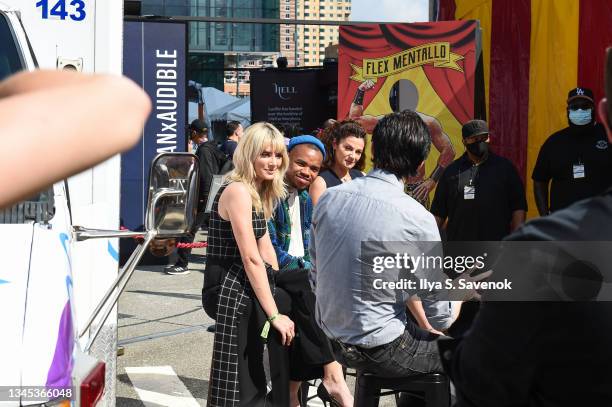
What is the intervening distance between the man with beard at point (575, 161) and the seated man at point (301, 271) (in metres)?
2.77

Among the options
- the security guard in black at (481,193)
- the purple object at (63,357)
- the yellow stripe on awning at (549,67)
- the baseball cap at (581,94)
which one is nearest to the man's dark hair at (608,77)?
the purple object at (63,357)

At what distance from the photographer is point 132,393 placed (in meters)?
6.61

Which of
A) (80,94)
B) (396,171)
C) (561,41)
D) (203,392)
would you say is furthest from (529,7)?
(80,94)

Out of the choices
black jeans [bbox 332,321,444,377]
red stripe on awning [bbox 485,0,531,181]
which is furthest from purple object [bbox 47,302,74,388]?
red stripe on awning [bbox 485,0,531,181]

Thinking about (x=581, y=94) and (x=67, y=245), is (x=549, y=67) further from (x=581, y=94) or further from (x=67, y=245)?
(x=67, y=245)

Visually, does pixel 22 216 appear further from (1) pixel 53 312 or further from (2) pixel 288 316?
(2) pixel 288 316

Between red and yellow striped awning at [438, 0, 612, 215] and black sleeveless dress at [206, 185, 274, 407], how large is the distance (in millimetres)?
4621

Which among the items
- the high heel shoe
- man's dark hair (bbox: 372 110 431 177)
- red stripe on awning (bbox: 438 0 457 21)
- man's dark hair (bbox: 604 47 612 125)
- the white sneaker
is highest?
red stripe on awning (bbox: 438 0 457 21)

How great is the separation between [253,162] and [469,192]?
289cm

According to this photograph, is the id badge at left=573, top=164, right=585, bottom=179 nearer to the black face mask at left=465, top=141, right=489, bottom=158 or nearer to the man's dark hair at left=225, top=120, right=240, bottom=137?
the black face mask at left=465, top=141, right=489, bottom=158

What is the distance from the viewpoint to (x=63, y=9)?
4723 millimetres

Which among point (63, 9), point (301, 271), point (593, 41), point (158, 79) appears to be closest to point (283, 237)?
point (301, 271)

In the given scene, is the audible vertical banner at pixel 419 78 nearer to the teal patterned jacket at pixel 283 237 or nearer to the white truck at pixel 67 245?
the teal patterned jacket at pixel 283 237

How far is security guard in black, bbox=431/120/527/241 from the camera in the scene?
7180 mm
